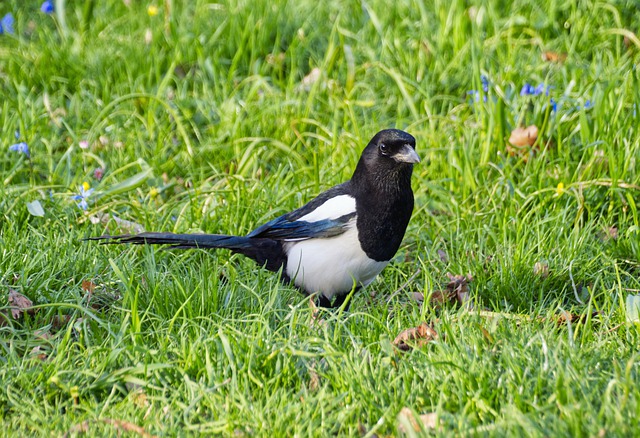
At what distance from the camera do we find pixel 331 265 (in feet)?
11.5

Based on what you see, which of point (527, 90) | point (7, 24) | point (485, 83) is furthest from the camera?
point (7, 24)

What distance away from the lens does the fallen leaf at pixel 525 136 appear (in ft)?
14.1

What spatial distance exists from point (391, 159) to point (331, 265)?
0.46 m

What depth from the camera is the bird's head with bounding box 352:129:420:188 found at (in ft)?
11.3

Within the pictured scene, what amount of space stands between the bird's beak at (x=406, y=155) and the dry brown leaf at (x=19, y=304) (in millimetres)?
1400

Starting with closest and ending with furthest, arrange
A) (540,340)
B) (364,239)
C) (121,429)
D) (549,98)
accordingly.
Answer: (121,429) → (540,340) → (364,239) → (549,98)

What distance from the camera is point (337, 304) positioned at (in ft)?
12.1

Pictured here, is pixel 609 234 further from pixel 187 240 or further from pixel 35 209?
pixel 35 209

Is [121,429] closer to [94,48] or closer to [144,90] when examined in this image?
[144,90]

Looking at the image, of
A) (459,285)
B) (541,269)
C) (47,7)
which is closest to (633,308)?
(541,269)

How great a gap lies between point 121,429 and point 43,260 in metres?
1.15

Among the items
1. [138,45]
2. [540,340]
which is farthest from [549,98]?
[138,45]

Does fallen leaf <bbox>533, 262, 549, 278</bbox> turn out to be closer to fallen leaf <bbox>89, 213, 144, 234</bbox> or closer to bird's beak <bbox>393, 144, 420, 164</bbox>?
bird's beak <bbox>393, 144, 420, 164</bbox>

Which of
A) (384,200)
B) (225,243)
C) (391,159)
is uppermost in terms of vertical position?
(391,159)
